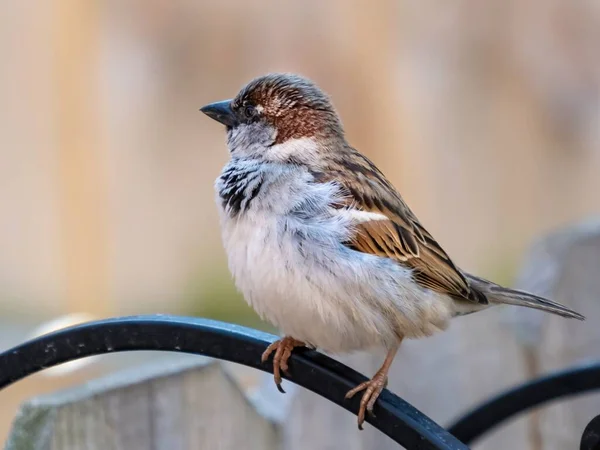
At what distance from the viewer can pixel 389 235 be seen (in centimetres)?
133

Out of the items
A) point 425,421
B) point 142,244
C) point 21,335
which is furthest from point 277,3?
point 425,421

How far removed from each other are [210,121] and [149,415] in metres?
1.70

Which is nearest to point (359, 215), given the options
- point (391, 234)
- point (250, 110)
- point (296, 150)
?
point (391, 234)

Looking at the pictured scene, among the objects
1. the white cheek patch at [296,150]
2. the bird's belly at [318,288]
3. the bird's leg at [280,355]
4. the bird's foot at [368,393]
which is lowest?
the bird's foot at [368,393]

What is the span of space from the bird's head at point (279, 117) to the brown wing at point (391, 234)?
2.7 inches

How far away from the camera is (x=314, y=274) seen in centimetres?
119

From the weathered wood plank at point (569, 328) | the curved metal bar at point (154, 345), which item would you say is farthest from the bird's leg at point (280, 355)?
the weathered wood plank at point (569, 328)

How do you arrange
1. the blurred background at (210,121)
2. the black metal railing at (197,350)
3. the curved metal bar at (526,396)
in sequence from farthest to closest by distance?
the blurred background at (210,121)
the curved metal bar at (526,396)
the black metal railing at (197,350)

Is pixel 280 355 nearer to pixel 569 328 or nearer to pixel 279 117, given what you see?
pixel 279 117

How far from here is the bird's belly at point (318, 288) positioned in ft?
3.89

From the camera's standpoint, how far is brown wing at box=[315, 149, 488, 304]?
130 cm

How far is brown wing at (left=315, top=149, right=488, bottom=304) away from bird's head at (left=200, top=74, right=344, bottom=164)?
0.22 ft

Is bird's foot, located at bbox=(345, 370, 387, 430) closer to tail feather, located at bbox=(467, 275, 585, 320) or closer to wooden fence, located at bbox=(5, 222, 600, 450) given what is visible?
wooden fence, located at bbox=(5, 222, 600, 450)

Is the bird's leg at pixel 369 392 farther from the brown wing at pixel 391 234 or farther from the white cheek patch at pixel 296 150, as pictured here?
the white cheek patch at pixel 296 150
